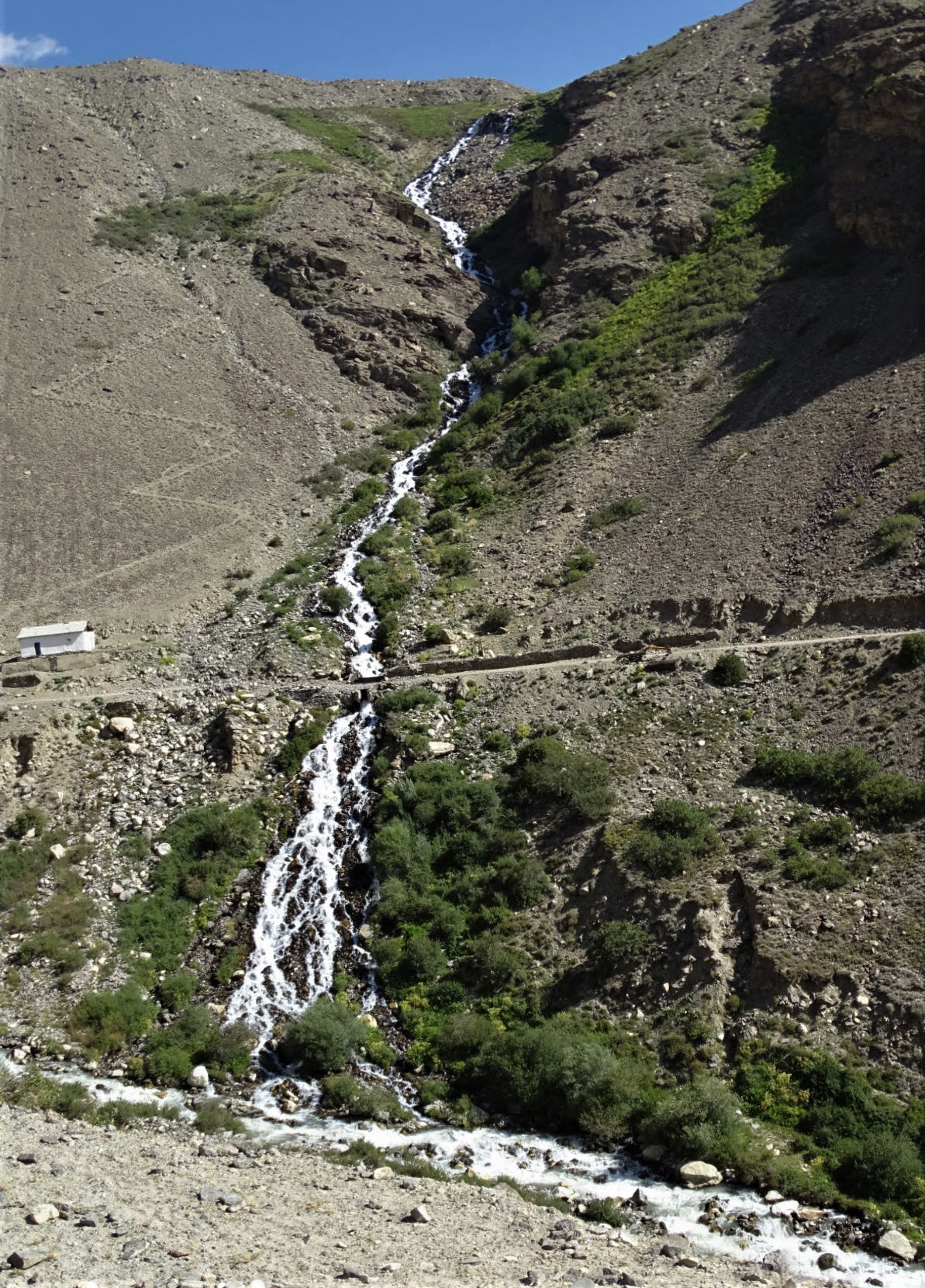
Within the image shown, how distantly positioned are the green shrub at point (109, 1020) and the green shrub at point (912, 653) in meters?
19.8

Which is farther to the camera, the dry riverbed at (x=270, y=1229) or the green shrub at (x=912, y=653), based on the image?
the green shrub at (x=912, y=653)

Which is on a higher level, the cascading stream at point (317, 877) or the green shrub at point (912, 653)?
the green shrub at point (912, 653)

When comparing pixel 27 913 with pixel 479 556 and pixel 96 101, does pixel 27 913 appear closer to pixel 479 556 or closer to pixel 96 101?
pixel 479 556

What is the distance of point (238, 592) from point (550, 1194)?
86.4ft

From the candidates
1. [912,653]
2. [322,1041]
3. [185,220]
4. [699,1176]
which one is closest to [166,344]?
[185,220]

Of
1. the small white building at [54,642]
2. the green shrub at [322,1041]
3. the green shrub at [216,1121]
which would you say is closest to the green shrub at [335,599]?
the small white building at [54,642]

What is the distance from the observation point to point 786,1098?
2061cm

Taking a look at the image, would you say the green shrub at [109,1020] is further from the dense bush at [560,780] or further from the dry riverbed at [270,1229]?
the dense bush at [560,780]

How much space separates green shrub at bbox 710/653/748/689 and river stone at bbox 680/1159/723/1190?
13605mm

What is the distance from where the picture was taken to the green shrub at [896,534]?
1246 inches

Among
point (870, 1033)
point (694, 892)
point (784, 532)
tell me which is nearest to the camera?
point (870, 1033)

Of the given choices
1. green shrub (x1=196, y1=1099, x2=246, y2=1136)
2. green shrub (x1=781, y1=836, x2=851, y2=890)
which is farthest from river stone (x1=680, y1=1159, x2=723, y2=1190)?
green shrub (x1=196, y1=1099, x2=246, y2=1136)

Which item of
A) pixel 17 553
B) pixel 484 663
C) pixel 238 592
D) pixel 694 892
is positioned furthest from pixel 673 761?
pixel 17 553

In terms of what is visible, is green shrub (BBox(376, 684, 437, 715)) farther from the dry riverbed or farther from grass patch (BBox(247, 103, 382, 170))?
grass patch (BBox(247, 103, 382, 170))
